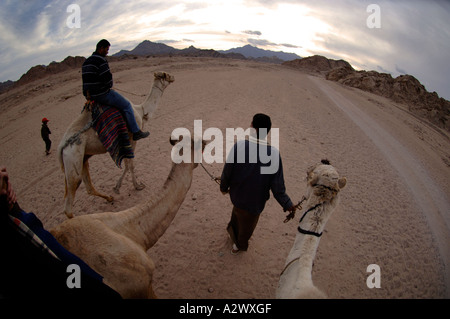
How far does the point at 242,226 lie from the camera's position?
130 inches

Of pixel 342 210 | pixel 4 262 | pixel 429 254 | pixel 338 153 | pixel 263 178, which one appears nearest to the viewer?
pixel 4 262

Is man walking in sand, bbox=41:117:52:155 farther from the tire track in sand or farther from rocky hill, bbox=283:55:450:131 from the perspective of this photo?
rocky hill, bbox=283:55:450:131

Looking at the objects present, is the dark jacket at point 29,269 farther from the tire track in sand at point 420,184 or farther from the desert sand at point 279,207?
the tire track in sand at point 420,184

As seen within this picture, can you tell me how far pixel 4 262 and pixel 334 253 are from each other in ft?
14.4

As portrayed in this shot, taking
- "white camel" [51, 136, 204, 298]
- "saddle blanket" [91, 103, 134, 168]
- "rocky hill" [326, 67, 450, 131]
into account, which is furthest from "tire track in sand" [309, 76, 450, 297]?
"rocky hill" [326, 67, 450, 131]

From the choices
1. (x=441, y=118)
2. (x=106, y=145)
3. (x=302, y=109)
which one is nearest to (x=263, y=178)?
(x=106, y=145)

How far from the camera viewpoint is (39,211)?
15.5 feet

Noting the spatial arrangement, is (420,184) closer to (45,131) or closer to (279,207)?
(279,207)

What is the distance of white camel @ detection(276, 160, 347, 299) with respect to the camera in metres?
1.90

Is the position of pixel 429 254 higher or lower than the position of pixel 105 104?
lower

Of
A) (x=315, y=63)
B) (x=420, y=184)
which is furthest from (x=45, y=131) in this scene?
(x=315, y=63)

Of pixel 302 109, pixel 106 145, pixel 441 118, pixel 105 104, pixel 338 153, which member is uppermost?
pixel 441 118

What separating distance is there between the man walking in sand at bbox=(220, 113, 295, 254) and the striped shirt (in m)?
2.52

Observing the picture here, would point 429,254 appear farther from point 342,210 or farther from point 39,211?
point 39,211
